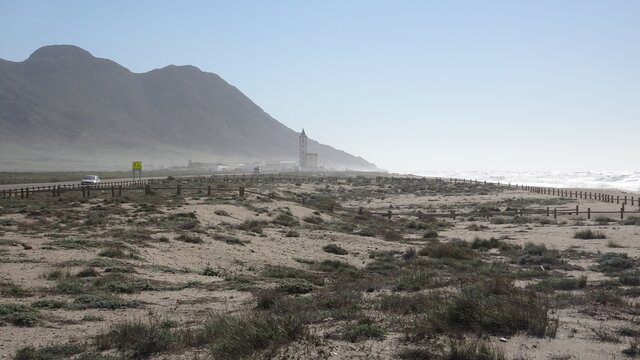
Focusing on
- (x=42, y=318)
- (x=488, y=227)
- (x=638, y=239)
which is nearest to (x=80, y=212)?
(x=42, y=318)

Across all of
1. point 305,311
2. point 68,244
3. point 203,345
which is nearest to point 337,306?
point 305,311

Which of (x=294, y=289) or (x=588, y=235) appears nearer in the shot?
(x=294, y=289)

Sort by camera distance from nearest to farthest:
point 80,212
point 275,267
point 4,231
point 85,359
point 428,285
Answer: point 85,359
point 428,285
point 275,267
point 4,231
point 80,212

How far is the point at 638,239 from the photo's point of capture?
27.2 metres

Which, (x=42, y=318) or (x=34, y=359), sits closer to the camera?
(x=34, y=359)

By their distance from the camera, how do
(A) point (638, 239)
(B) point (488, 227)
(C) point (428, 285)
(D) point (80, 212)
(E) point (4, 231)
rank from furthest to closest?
1. (B) point (488, 227)
2. (D) point (80, 212)
3. (A) point (638, 239)
4. (E) point (4, 231)
5. (C) point (428, 285)

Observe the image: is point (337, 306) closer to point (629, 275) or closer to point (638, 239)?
point (629, 275)

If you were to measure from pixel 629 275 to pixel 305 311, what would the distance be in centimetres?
969

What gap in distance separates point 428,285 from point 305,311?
4.27 meters

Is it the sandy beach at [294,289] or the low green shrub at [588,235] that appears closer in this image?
the sandy beach at [294,289]

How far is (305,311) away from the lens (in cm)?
1070

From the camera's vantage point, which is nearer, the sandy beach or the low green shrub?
the sandy beach

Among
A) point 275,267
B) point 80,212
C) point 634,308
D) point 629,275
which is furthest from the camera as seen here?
point 80,212

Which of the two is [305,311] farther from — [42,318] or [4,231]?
[4,231]
